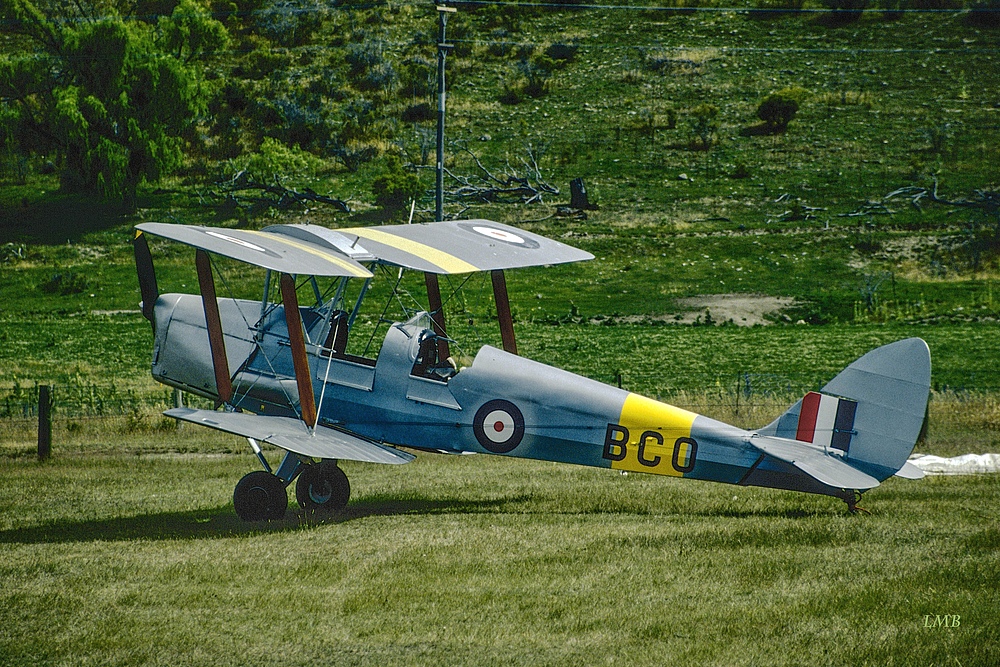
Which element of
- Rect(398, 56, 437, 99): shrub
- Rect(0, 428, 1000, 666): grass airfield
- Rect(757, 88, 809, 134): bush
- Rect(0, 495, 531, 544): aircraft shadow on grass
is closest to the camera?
Rect(0, 428, 1000, 666): grass airfield

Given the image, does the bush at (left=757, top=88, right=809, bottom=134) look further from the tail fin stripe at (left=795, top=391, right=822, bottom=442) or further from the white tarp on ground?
the tail fin stripe at (left=795, top=391, right=822, bottom=442)

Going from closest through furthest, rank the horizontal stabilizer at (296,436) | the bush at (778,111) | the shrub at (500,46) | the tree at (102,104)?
1. the horizontal stabilizer at (296,436)
2. the tree at (102,104)
3. the bush at (778,111)
4. the shrub at (500,46)

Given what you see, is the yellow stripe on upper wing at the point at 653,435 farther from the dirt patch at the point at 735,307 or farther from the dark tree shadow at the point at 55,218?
the dark tree shadow at the point at 55,218

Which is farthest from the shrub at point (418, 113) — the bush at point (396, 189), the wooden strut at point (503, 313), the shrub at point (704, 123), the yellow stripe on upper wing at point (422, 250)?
the yellow stripe on upper wing at point (422, 250)

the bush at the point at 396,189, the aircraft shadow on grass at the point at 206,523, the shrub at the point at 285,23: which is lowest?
the aircraft shadow on grass at the point at 206,523

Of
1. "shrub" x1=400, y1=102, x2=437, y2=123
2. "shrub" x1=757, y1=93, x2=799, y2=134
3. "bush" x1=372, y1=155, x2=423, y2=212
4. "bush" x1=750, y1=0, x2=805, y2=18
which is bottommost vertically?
"bush" x1=372, y1=155, x2=423, y2=212

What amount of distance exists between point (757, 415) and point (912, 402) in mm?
8805

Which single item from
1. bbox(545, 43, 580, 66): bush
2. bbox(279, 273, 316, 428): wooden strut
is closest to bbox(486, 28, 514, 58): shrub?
bbox(545, 43, 580, 66): bush

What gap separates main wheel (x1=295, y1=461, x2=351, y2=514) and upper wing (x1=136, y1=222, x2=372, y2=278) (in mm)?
2251

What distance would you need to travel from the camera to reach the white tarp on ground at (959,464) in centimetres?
1520

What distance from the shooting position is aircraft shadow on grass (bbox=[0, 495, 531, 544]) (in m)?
11.2

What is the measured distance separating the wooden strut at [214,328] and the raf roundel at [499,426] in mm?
2630

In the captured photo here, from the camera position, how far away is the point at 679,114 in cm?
5741

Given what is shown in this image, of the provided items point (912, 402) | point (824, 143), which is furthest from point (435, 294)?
point (824, 143)
